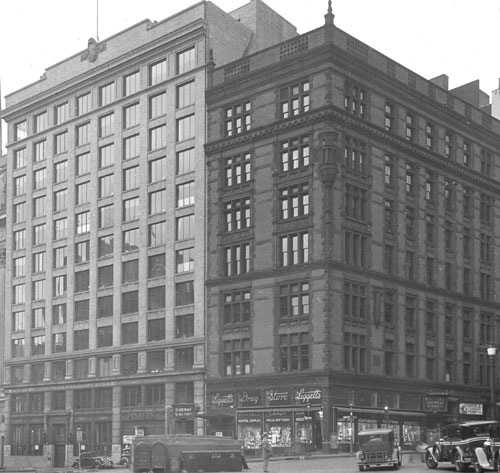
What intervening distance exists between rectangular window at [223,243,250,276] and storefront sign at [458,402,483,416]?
21605 mm

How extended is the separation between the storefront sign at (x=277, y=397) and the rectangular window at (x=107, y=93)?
109ft

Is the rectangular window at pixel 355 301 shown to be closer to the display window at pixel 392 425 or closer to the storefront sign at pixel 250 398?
the display window at pixel 392 425

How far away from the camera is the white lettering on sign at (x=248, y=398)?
7919 cm

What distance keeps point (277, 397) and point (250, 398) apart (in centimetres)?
280

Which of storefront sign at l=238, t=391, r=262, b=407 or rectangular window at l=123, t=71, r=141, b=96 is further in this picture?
rectangular window at l=123, t=71, r=141, b=96

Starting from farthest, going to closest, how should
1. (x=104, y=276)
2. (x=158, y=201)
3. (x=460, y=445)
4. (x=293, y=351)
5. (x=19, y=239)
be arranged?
(x=19, y=239)
(x=104, y=276)
(x=158, y=201)
(x=293, y=351)
(x=460, y=445)

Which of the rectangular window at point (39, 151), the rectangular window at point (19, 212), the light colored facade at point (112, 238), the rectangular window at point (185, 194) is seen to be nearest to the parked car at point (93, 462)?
the light colored facade at point (112, 238)

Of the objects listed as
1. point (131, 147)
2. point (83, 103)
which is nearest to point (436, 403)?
point (131, 147)

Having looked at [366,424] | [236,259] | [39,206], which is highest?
[39,206]

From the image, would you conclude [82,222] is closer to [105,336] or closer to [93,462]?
[105,336]

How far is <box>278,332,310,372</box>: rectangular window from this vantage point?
7662 centimetres

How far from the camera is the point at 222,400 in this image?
81625 mm

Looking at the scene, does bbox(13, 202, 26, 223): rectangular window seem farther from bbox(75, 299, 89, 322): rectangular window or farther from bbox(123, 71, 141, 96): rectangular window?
bbox(123, 71, 141, 96): rectangular window

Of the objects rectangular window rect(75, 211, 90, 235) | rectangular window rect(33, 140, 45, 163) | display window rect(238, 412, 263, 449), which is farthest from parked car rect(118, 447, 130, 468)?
rectangular window rect(33, 140, 45, 163)
